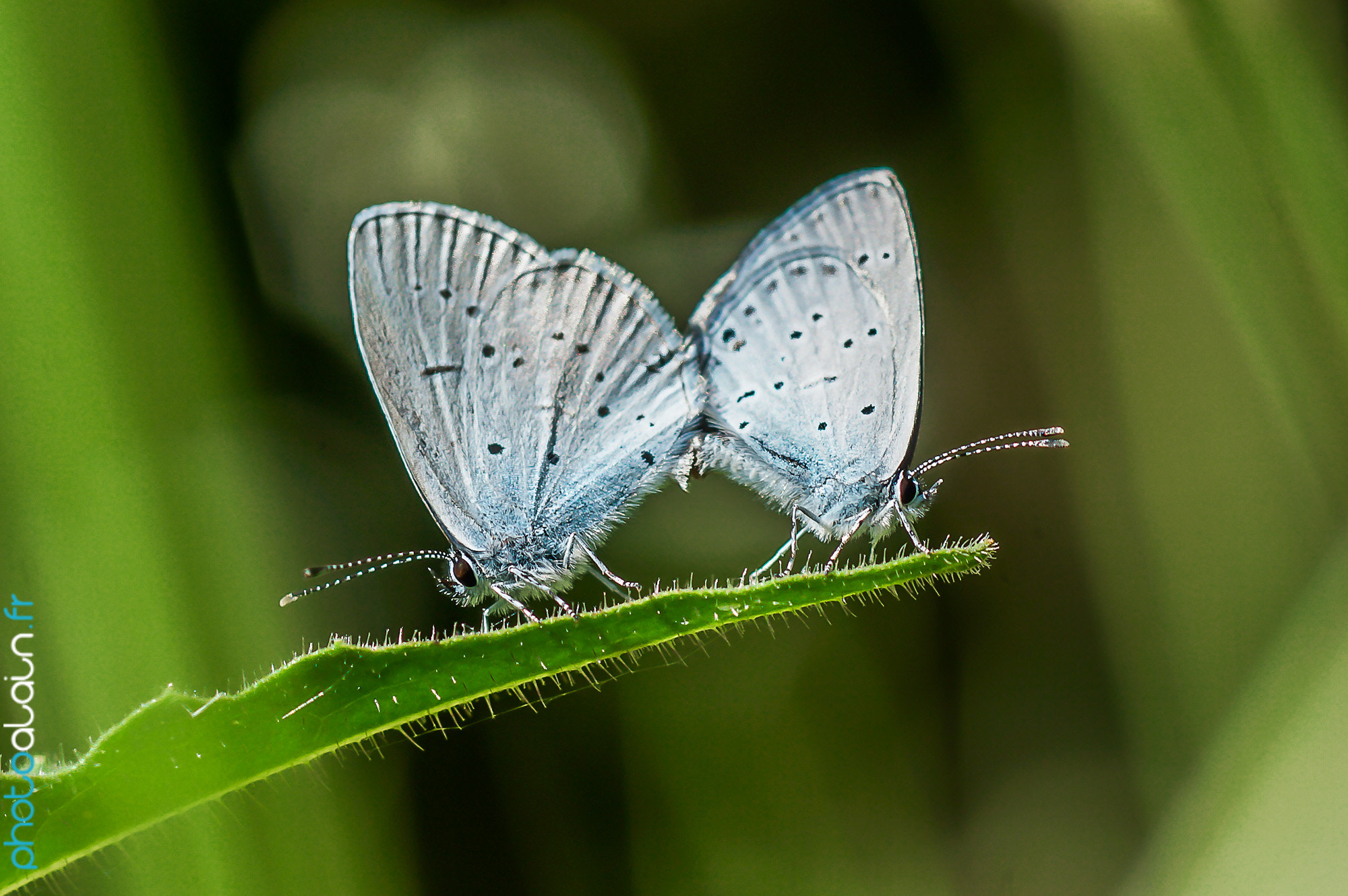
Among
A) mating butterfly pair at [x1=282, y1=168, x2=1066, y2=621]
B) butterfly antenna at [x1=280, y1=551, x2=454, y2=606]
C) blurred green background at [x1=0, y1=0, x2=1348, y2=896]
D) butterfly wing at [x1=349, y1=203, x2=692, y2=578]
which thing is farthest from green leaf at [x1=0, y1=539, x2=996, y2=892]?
butterfly wing at [x1=349, y1=203, x2=692, y2=578]

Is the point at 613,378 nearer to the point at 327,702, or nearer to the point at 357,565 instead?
the point at 357,565

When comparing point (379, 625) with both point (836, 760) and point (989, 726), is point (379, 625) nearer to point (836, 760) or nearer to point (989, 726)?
point (836, 760)

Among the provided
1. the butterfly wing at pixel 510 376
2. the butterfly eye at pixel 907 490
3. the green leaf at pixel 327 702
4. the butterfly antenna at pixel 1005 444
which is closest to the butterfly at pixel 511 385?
the butterfly wing at pixel 510 376

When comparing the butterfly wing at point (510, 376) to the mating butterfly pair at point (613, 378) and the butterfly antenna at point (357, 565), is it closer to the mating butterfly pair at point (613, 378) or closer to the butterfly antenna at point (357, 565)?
the mating butterfly pair at point (613, 378)

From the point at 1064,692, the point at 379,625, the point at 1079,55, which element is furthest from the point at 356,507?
the point at 1079,55

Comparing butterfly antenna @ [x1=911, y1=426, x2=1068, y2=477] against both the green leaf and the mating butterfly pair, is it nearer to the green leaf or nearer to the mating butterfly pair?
the mating butterfly pair

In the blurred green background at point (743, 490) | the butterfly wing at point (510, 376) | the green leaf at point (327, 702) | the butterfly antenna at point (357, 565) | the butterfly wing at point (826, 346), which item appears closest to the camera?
the green leaf at point (327, 702)

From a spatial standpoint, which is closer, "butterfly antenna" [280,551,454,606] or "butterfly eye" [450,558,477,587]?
"butterfly antenna" [280,551,454,606]
